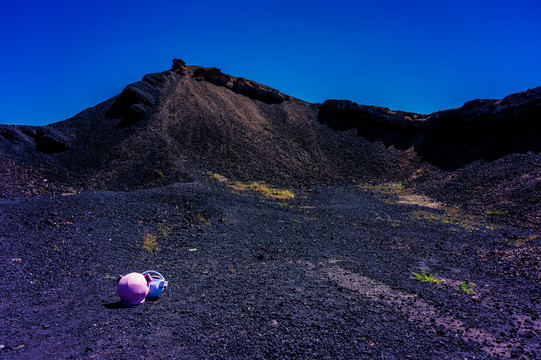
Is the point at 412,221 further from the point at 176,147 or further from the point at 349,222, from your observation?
Answer: the point at 176,147

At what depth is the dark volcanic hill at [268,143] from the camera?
20.3 metres

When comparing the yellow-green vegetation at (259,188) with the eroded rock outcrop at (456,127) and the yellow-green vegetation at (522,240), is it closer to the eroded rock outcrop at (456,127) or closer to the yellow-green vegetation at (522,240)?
the yellow-green vegetation at (522,240)

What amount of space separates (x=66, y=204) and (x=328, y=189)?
19457mm

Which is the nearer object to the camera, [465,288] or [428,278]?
[465,288]

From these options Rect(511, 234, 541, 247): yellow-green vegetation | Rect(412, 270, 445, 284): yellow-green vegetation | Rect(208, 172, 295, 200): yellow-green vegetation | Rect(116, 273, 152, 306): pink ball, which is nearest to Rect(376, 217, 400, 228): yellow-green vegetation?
Rect(511, 234, 541, 247): yellow-green vegetation

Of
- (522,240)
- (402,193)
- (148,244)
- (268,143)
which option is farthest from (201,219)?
(268,143)

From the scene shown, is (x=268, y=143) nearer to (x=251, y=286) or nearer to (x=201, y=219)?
(x=201, y=219)

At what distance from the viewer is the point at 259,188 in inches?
895

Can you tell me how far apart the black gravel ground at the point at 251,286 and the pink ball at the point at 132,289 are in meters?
0.25

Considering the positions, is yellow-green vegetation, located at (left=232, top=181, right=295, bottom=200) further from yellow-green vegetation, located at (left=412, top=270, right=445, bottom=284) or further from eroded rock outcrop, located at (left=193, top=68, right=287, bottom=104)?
eroded rock outcrop, located at (left=193, top=68, right=287, bottom=104)

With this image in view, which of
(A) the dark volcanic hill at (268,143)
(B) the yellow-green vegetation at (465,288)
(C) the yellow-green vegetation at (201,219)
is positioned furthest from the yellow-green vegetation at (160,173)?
(B) the yellow-green vegetation at (465,288)

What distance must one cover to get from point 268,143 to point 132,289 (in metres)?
27.5

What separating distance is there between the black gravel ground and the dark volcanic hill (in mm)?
8192

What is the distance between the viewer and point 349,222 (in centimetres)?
1444
